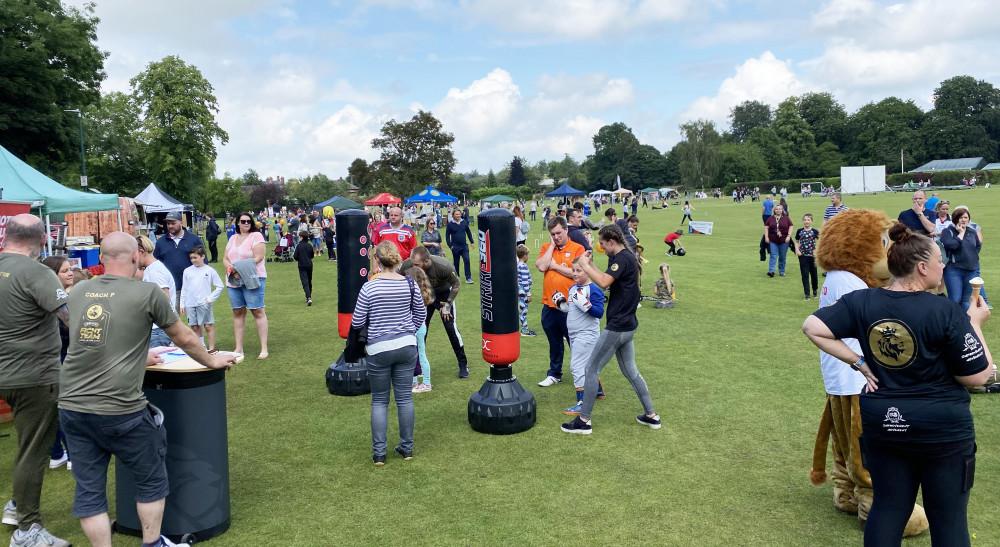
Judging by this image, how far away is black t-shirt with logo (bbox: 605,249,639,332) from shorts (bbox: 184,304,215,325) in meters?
5.61

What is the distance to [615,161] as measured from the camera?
115625 millimetres

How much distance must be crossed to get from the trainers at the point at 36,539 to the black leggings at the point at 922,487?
472cm

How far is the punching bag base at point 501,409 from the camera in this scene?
19.1 feet

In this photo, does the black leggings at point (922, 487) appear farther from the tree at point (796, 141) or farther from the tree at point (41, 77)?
the tree at point (796, 141)

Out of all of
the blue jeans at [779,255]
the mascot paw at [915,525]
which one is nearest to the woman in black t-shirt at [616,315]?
the mascot paw at [915,525]

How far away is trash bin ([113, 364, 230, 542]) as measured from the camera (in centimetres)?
394

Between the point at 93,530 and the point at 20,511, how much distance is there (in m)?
0.95

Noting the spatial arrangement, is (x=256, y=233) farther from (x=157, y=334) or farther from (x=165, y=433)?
(x=165, y=433)

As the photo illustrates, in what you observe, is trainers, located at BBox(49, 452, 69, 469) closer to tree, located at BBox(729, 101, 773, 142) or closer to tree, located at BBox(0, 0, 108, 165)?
tree, located at BBox(0, 0, 108, 165)

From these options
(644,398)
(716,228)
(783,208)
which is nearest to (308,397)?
(644,398)

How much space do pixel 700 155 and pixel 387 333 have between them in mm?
97003

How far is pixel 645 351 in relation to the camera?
8.91 meters

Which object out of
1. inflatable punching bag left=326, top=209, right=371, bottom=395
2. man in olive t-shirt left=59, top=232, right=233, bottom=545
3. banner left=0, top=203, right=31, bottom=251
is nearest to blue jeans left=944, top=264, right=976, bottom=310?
inflatable punching bag left=326, top=209, right=371, bottom=395

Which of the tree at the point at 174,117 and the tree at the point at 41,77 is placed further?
the tree at the point at 174,117
